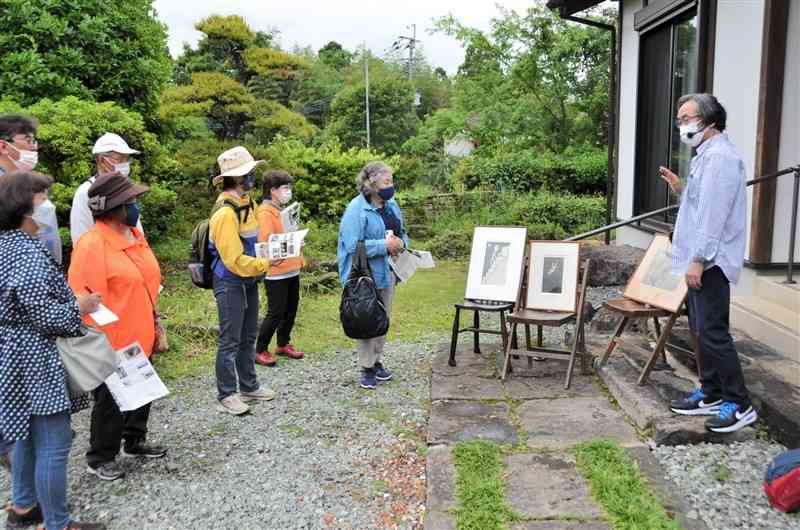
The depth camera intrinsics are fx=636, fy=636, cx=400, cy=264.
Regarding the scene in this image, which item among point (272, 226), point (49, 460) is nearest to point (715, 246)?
point (272, 226)

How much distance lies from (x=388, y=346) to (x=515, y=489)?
298 cm

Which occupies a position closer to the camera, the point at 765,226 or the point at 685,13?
the point at 765,226

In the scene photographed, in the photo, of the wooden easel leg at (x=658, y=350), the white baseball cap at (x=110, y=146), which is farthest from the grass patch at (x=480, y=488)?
the white baseball cap at (x=110, y=146)

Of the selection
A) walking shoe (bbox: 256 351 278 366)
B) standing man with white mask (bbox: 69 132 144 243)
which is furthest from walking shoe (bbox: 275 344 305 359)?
standing man with white mask (bbox: 69 132 144 243)

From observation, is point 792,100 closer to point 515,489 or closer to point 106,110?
point 515,489

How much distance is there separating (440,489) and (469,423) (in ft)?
2.86

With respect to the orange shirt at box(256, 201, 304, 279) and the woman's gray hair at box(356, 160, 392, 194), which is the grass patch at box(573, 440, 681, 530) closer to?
the woman's gray hair at box(356, 160, 392, 194)

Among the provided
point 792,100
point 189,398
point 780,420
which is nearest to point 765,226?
point 792,100

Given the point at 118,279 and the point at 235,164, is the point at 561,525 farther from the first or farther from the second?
the point at 235,164

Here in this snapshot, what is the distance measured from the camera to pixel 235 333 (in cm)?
427

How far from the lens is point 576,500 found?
3.10m

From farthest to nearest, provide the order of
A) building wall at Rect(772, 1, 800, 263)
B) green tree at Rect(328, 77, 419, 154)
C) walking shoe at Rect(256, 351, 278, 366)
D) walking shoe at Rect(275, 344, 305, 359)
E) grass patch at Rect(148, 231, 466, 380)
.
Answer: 1. green tree at Rect(328, 77, 419, 154)
2. grass patch at Rect(148, 231, 466, 380)
3. walking shoe at Rect(275, 344, 305, 359)
4. walking shoe at Rect(256, 351, 278, 366)
5. building wall at Rect(772, 1, 800, 263)

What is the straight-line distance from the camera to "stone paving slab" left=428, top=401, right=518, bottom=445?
388 cm

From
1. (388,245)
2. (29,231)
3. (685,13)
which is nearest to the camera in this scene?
(29,231)
